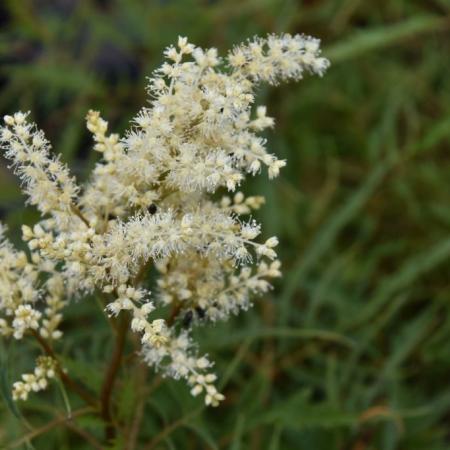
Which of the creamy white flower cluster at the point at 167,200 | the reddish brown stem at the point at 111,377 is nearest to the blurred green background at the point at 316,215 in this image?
the reddish brown stem at the point at 111,377

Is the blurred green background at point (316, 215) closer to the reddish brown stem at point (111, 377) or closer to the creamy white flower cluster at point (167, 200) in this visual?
the reddish brown stem at point (111, 377)

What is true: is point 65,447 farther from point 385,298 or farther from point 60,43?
point 60,43

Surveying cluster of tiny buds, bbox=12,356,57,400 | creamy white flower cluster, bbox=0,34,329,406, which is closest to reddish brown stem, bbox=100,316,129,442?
creamy white flower cluster, bbox=0,34,329,406

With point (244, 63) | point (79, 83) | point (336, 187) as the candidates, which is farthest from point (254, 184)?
point (244, 63)

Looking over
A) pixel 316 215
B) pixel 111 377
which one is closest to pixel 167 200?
pixel 111 377

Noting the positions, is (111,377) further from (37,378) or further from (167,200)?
(167,200)

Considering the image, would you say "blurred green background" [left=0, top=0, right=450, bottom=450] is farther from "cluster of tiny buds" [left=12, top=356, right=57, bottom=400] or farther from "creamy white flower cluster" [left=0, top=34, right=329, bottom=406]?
"creamy white flower cluster" [left=0, top=34, right=329, bottom=406]
